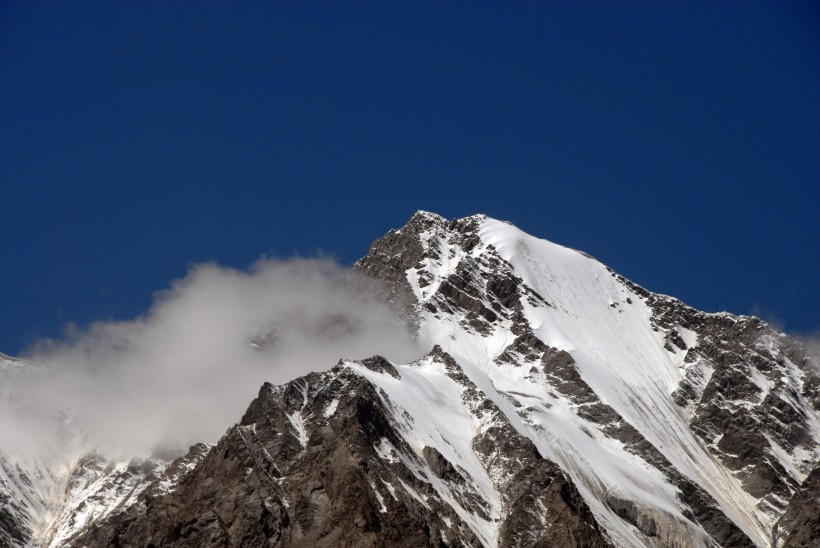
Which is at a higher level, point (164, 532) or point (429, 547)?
point (164, 532)

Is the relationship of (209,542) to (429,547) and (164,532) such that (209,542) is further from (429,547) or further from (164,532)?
(429,547)

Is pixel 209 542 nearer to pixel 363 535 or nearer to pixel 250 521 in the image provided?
pixel 250 521

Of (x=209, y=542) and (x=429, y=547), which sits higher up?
(x=209, y=542)

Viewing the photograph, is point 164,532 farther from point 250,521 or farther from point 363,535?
point 363,535

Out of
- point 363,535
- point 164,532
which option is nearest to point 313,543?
point 363,535

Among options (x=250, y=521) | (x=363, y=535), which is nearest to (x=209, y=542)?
(x=250, y=521)

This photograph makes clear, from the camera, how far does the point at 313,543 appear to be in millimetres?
195375

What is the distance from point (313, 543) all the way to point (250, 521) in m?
9.23

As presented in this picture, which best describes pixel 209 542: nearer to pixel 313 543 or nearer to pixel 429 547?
pixel 313 543

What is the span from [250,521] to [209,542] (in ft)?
20.2

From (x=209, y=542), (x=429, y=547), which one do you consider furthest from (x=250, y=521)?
(x=429, y=547)

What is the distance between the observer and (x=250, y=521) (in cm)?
19875

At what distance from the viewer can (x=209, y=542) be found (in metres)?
196

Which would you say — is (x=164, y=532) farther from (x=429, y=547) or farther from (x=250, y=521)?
(x=429, y=547)
